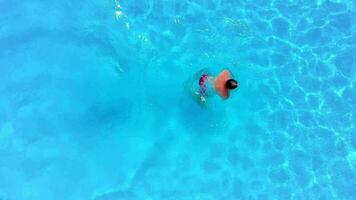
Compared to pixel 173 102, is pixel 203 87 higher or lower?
higher

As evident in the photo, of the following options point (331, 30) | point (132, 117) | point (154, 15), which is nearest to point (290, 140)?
point (331, 30)

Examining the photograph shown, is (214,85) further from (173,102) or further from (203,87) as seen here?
(173,102)

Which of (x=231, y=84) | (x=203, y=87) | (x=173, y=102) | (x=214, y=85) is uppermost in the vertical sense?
(x=203, y=87)

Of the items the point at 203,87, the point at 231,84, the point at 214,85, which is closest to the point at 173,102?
the point at 203,87

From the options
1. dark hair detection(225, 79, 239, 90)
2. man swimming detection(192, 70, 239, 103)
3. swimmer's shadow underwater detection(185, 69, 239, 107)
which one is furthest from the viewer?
swimmer's shadow underwater detection(185, 69, 239, 107)

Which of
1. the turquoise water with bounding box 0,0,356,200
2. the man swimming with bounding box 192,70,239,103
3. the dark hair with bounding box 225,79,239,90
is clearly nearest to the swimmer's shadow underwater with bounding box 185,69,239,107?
the man swimming with bounding box 192,70,239,103

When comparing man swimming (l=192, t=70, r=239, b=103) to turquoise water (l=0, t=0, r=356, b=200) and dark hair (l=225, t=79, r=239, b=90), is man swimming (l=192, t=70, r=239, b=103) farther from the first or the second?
turquoise water (l=0, t=0, r=356, b=200)
